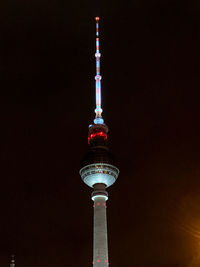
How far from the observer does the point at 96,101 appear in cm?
13025

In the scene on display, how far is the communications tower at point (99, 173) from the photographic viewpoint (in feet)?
360

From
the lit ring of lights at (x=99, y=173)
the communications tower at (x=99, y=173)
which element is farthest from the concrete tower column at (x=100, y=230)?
the lit ring of lights at (x=99, y=173)

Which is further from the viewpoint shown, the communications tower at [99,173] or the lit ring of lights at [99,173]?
the lit ring of lights at [99,173]

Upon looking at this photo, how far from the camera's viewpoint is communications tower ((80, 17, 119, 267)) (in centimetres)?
10969

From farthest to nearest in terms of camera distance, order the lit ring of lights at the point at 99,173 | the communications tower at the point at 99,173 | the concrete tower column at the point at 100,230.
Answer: the lit ring of lights at the point at 99,173 < the communications tower at the point at 99,173 < the concrete tower column at the point at 100,230

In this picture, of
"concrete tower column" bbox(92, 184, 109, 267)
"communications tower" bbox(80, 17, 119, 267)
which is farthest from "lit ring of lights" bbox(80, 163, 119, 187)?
"concrete tower column" bbox(92, 184, 109, 267)

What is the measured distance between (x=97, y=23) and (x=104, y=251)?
7107 centimetres

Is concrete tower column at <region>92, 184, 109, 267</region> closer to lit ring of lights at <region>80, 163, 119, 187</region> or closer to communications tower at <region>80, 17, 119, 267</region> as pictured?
communications tower at <region>80, 17, 119, 267</region>

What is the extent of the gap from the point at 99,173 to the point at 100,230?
16.0 m

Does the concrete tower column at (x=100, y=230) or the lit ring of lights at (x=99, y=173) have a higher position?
the lit ring of lights at (x=99, y=173)

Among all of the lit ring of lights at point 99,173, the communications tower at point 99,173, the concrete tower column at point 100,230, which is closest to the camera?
the concrete tower column at point 100,230

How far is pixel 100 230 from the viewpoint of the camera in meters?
112

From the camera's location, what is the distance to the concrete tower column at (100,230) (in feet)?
354

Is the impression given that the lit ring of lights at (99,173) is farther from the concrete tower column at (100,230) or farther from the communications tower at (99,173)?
the concrete tower column at (100,230)
